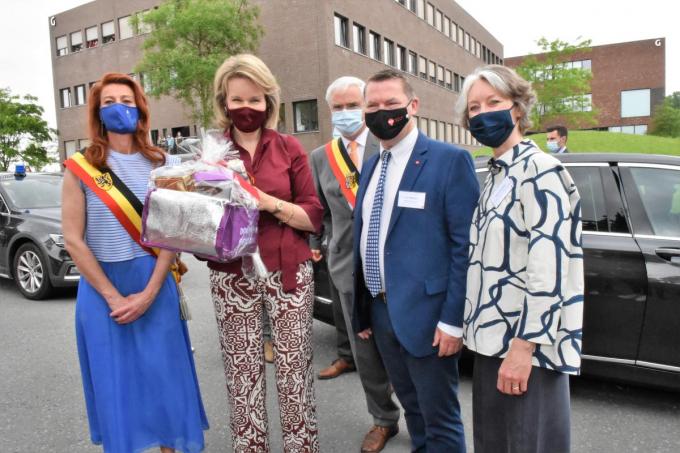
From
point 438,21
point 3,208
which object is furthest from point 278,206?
point 438,21

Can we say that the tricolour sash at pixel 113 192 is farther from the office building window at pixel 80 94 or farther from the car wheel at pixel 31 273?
the office building window at pixel 80 94

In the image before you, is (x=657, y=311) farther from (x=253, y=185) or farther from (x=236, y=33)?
(x=236, y=33)

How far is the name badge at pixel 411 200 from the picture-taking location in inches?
91.4

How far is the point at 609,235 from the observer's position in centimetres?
360

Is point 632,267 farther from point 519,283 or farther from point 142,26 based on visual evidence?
point 142,26

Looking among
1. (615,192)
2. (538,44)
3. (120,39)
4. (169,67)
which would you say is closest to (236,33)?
(169,67)

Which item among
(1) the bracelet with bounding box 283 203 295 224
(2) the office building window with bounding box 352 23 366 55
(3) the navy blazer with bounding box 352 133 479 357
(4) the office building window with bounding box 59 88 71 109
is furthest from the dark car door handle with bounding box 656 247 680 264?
(4) the office building window with bounding box 59 88 71 109

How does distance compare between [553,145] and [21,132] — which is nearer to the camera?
[553,145]

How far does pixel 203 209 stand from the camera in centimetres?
219

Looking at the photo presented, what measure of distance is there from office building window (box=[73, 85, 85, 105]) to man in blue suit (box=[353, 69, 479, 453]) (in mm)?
43243

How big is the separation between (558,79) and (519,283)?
126 ft

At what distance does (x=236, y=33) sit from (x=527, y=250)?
2744cm

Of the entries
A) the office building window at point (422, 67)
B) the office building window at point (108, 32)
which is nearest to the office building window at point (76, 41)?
the office building window at point (108, 32)

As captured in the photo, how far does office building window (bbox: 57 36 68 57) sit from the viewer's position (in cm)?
4059
